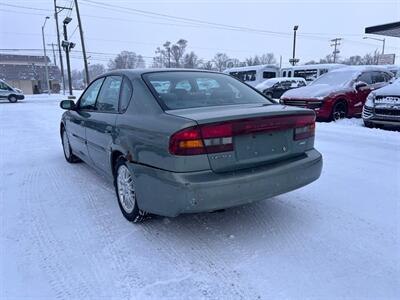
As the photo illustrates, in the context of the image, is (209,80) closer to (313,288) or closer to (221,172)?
(221,172)

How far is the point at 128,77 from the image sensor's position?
10.8ft

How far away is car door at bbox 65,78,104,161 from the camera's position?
4.13 metres

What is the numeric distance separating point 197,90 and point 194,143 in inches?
43.6

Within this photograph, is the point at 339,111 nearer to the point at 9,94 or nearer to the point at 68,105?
the point at 68,105

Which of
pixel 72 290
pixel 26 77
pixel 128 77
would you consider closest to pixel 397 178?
pixel 128 77

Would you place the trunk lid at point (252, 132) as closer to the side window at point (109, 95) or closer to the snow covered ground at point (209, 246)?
the snow covered ground at point (209, 246)

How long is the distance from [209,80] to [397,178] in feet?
9.22

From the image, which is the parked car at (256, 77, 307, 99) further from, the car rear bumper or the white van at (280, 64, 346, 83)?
the car rear bumper

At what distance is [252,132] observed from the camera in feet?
8.45

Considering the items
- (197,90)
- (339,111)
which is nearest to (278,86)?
(339,111)

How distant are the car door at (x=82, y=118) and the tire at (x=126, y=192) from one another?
1.15 metres

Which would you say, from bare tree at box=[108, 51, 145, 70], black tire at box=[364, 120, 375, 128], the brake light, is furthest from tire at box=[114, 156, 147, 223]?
bare tree at box=[108, 51, 145, 70]

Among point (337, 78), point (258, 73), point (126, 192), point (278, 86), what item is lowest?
point (126, 192)

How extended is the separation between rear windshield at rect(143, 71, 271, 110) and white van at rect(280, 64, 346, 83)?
80.2ft
